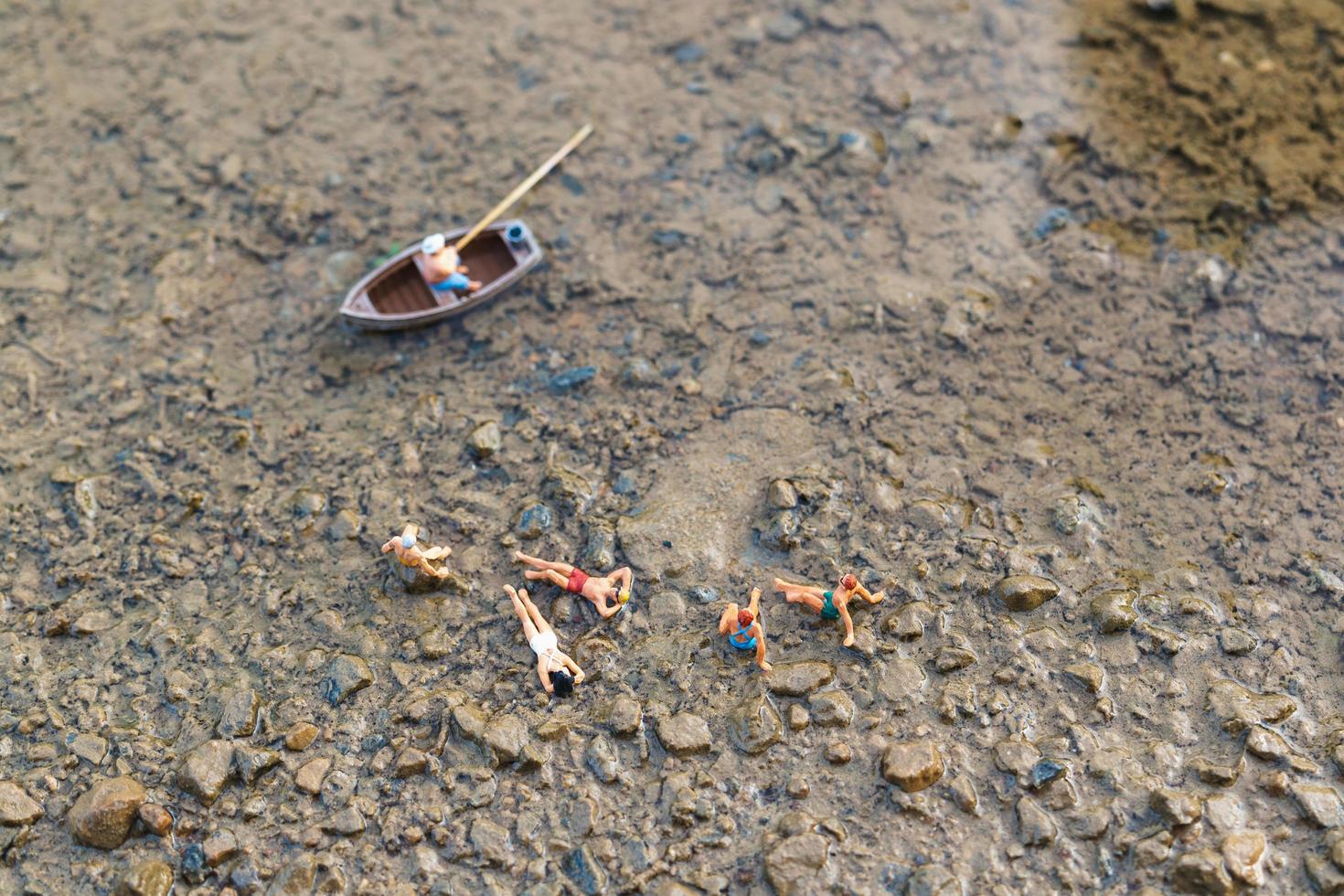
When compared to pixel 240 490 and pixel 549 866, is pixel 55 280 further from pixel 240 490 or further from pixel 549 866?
pixel 549 866

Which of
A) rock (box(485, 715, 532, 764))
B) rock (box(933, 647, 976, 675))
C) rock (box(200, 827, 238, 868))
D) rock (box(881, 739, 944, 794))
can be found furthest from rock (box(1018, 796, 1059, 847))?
rock (box(200, 827, 238, 868))

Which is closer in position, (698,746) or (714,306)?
(698,746)

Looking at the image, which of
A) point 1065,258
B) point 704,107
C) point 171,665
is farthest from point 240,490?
point 1065,258

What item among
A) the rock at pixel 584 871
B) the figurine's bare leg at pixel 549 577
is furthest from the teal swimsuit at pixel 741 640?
the rock at pixel 584 871

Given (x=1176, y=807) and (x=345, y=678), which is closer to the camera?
(x=1176, y=807)

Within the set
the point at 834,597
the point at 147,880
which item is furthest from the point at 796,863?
the point at 147,880

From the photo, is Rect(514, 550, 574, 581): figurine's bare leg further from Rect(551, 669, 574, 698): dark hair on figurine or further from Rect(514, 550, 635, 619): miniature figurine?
Rect(551, 669, 574, 698): dark hair on figurine

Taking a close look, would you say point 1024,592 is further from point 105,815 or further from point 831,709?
point 105,815
